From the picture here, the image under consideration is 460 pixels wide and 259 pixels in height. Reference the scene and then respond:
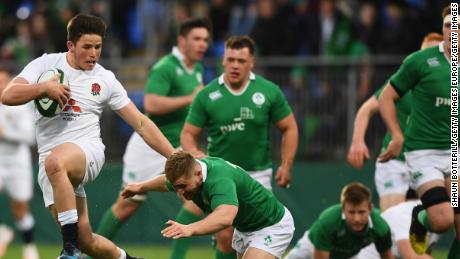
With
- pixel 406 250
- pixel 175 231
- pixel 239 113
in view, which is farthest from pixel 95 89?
pixel 406 250

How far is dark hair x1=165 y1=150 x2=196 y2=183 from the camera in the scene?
959 cm

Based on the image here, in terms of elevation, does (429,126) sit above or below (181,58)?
below

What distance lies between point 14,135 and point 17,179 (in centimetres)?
68

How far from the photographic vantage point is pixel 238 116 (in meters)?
12.5

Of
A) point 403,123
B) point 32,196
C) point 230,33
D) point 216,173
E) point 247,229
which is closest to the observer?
point 216,173

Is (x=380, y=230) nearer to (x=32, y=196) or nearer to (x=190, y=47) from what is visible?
(x=190, y=47)

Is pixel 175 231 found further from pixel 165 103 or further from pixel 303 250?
pixel 165 103

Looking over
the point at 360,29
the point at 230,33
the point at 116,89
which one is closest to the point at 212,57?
the point at 230,33

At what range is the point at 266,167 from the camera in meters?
12.8

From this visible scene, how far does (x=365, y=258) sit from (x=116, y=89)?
451cm

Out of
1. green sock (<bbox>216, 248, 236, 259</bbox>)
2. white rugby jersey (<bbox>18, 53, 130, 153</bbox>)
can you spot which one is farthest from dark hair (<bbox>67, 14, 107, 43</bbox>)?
green sock (<bbox>216, 248, 236, 259</bbox>)

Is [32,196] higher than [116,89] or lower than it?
lower

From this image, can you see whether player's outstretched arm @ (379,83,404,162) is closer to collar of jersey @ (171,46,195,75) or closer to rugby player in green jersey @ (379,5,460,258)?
rugby player in green jersey @ (379,5,460,258)

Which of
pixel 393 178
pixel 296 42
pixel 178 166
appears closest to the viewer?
pixel 178 166
